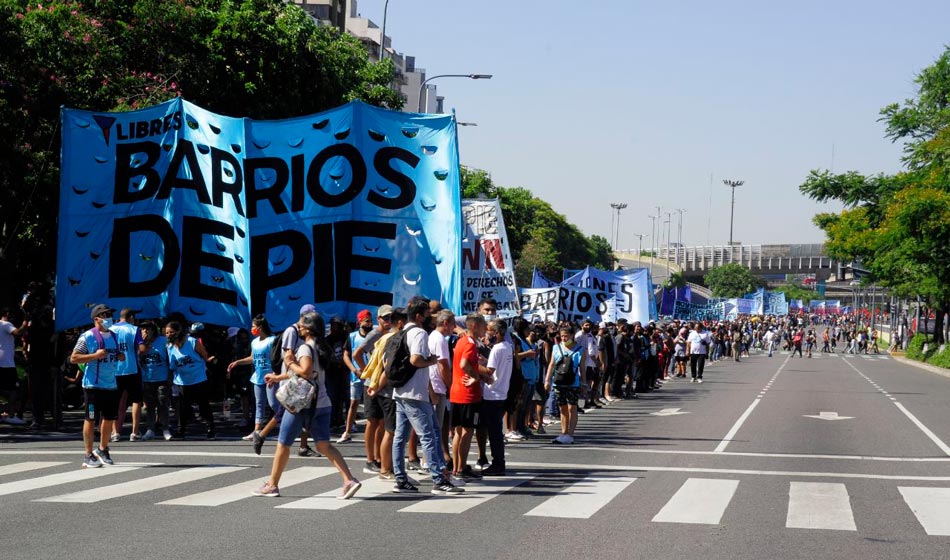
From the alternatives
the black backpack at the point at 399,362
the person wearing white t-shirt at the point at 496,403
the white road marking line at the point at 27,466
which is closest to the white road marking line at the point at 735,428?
the person wearing white t-shirt at the point at 496,403

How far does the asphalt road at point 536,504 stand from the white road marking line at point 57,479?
0.03 metres

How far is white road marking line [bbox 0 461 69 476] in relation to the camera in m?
Result: 13.1

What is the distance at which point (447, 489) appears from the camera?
1184cm

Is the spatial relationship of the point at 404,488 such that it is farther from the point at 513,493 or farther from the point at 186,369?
the point at 186,369

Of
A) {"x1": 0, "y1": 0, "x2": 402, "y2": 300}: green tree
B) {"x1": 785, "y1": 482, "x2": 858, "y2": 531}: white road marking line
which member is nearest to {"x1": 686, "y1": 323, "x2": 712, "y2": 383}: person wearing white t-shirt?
{"x1": 0, "y1": 0, "x2": 402, "y2": 300}: green tree

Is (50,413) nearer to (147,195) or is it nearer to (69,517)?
(147,195)

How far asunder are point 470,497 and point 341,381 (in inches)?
269

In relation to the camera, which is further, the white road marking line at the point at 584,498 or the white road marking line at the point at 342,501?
the white road marking line at the point at 342,501

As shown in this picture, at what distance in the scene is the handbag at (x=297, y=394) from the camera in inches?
440

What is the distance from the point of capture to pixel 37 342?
17828 millimetres

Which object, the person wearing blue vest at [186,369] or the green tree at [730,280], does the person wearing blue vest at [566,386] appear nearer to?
the person wearing blue vest at [186,369]

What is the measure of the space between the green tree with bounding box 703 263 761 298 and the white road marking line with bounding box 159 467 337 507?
16638 centimetres

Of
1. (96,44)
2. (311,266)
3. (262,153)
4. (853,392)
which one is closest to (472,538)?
(311,266)

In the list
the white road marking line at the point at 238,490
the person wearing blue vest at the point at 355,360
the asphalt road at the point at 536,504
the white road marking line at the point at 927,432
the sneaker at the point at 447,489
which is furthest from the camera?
the white road marking line at the point at 927,432
